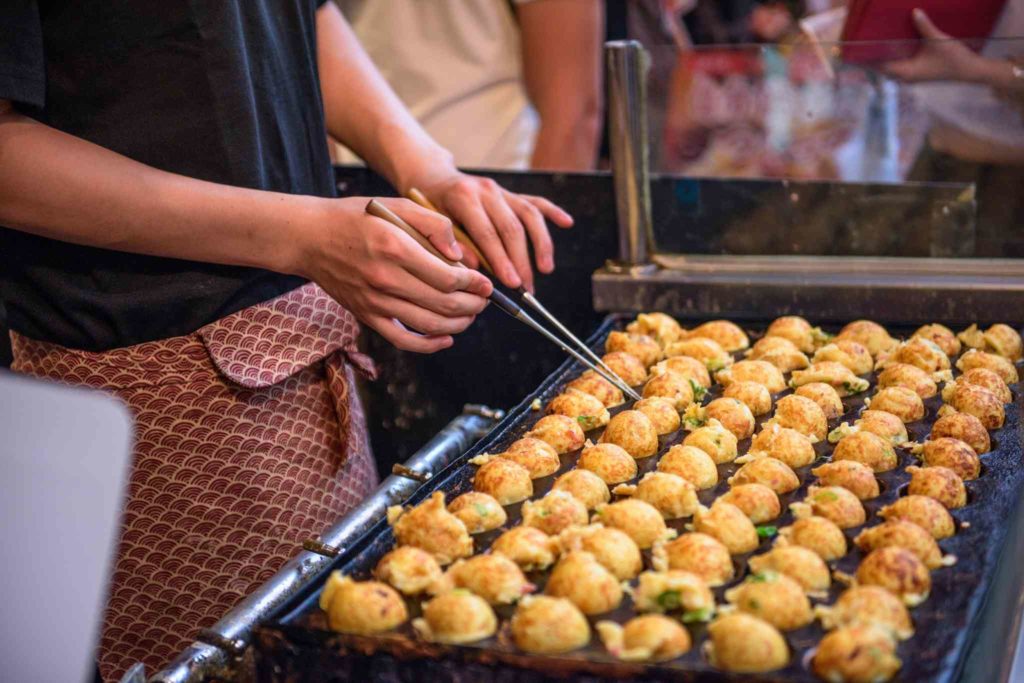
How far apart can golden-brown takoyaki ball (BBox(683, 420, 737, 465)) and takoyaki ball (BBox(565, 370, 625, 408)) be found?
23cm

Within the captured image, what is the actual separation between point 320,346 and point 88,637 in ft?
4.03

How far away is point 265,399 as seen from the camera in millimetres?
1977

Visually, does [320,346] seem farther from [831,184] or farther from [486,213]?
[831,184]

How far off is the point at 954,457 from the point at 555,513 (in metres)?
0.60

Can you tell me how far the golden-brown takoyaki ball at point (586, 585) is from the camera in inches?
52.2

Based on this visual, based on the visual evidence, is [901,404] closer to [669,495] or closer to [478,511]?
[669,495]

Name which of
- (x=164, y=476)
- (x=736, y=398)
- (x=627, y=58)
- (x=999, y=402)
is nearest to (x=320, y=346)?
(x=164, y=476)

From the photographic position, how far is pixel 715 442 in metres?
1.76

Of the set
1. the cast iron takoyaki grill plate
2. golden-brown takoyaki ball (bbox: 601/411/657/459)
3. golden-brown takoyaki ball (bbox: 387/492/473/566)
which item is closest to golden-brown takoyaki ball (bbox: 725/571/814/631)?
the cast iron takoyaki grill plate

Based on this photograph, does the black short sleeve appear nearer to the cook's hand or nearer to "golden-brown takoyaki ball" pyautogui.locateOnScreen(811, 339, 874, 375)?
the cook's hand

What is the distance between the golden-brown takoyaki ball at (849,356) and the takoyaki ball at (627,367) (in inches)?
13.1

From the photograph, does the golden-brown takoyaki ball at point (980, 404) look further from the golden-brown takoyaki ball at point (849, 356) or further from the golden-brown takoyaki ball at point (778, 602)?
the golden-brown takoyaki ball at point (778, 602)

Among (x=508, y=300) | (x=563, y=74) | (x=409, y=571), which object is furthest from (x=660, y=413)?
(x=563, y=74)

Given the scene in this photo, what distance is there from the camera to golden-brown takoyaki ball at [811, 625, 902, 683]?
1164mm
